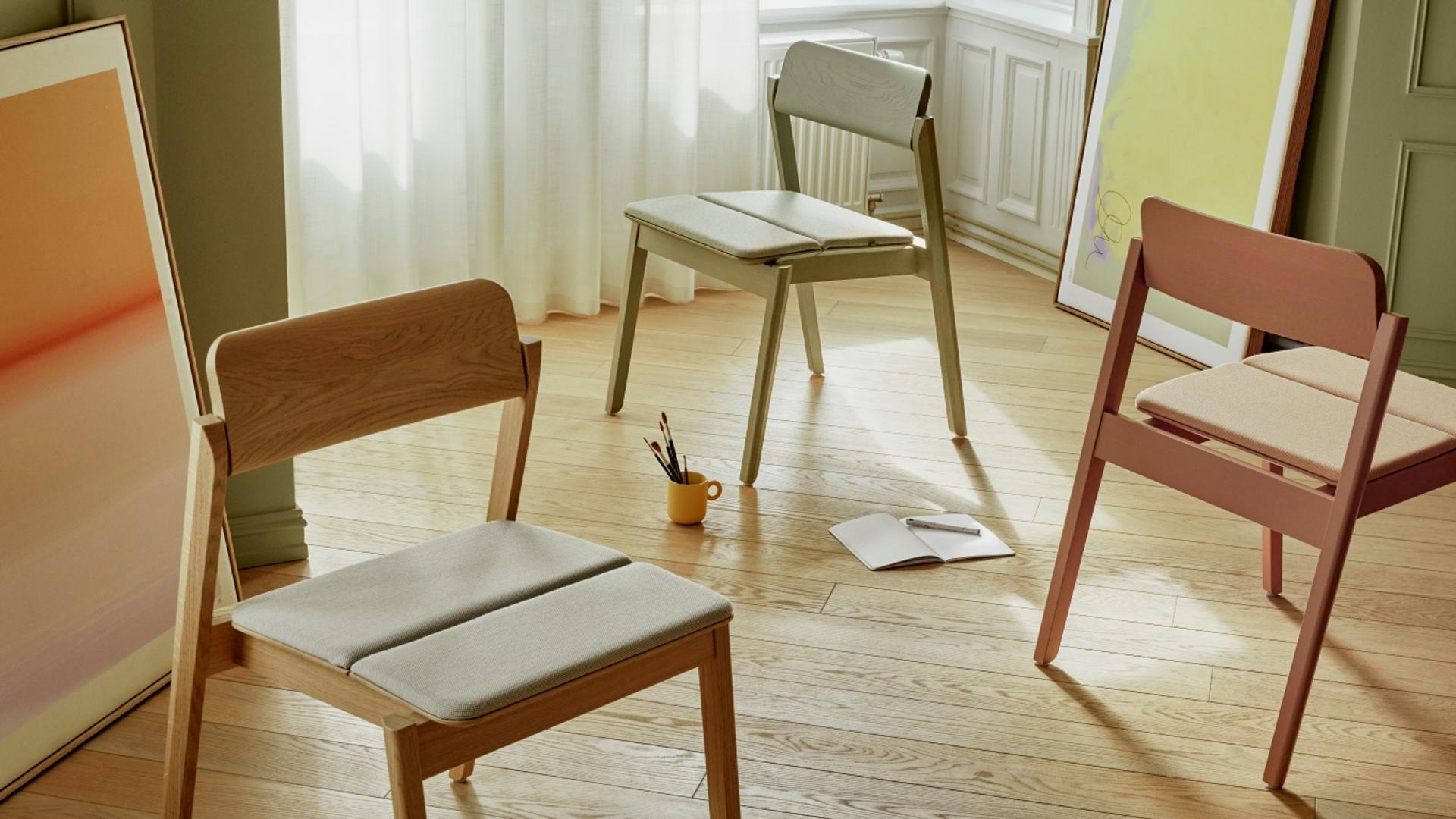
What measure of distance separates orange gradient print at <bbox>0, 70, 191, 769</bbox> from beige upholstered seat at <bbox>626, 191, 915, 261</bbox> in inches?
47.6

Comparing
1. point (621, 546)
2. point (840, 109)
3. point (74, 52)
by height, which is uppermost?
point (74, 52)

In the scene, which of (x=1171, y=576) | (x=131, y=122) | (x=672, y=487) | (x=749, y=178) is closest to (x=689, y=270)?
(x=749, y=178)

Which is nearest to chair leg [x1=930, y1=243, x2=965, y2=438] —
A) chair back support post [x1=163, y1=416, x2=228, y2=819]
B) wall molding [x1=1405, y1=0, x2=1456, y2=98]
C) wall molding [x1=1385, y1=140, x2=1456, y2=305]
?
wall molding [x1=1385, y1=140, x2=1456, y2=305]

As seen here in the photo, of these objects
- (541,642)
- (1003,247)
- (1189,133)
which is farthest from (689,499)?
(1003,247)

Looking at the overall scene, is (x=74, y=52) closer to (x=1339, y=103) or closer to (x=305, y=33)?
(x=305, y=33)

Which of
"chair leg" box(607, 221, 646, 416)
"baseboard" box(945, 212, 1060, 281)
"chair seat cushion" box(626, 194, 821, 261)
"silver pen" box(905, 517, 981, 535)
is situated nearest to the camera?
"silver pen" box(905, 517, 981, 535)

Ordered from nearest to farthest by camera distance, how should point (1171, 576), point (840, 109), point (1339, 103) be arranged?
point (1171, 576) < point (840, 109) < point (1339, 103)

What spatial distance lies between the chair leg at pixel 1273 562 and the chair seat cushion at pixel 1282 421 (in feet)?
1.31

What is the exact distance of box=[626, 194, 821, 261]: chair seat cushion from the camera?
3.14 m

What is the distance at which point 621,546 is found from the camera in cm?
292

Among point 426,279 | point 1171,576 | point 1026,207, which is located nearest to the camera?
point 1171,576

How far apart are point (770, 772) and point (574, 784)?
0.90ft

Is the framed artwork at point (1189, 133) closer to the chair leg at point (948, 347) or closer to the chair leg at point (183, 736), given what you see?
the chair leg at point (948, 347)

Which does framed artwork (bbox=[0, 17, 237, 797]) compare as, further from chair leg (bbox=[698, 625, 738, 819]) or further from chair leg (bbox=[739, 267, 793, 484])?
chair leg (bbox=[739, 267, 793, 484])
